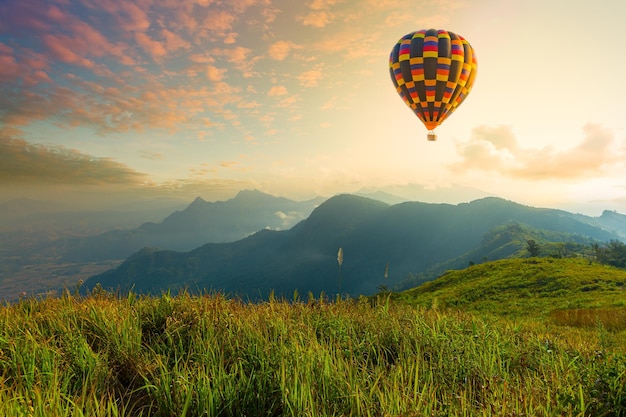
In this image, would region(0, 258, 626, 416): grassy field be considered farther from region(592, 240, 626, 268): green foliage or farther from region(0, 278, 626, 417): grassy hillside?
region(592, 240, 626, 268): green foliage

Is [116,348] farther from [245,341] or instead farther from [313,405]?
[313,405]

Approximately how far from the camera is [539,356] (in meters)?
6.91

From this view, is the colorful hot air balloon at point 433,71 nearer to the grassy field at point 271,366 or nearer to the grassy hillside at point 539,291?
the grassy hillside at point 539,291

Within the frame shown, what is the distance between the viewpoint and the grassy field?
4246 mm

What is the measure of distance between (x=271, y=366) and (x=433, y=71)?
3684 cm

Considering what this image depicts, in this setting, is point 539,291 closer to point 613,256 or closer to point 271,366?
point 271,366

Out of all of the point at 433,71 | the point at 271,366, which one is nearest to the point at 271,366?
the point at 271,366

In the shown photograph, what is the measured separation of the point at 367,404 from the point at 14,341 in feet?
19.7

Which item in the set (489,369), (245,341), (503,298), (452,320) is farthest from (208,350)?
(503,298)

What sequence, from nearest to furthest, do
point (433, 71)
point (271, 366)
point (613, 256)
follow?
point (271, 366)
point (433, 71)
point (613, 256)

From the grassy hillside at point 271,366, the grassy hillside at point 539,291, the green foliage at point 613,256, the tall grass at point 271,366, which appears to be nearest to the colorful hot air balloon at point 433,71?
the grassy hillside at point 539,291

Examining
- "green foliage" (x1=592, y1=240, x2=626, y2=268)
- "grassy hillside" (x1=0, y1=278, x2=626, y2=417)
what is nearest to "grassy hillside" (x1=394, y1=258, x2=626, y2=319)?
"grassy hillside" (x1=0, y1=278, x2=626, y2=417)

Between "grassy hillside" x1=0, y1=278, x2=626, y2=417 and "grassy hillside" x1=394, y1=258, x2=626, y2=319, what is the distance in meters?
19.3

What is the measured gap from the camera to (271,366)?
5.28 meters
